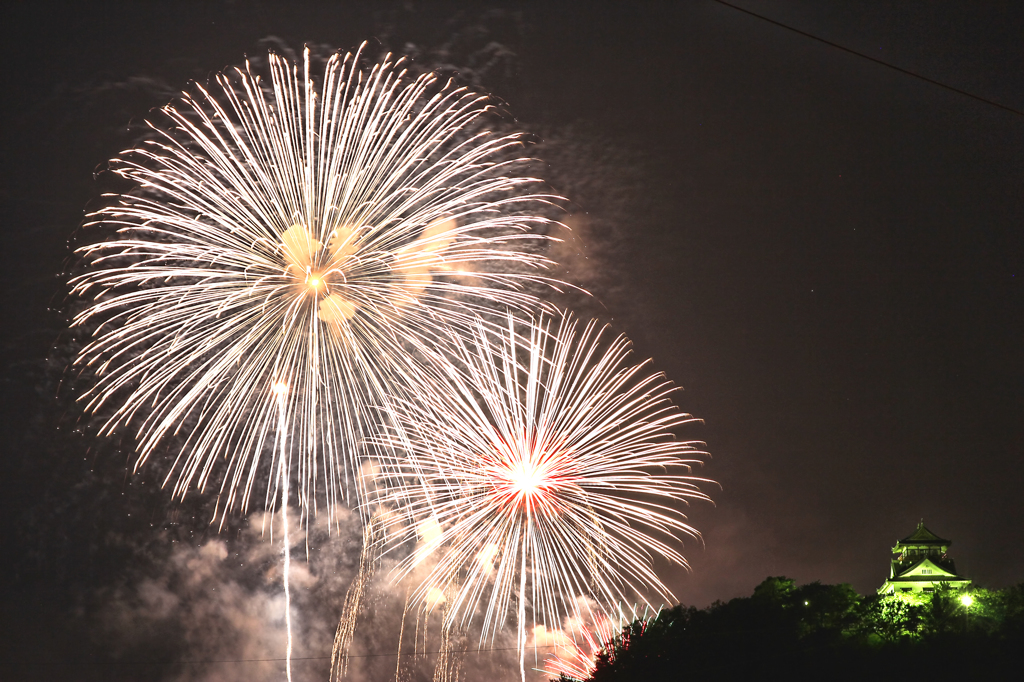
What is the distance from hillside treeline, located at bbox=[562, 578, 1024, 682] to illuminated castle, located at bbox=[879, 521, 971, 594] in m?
10.4

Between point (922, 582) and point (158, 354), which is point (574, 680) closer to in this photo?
point (922, 582)

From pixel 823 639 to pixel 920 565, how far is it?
28.5 m

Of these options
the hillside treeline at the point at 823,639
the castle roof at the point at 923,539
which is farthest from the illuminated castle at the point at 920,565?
the hillside treeline at the point at 823,639

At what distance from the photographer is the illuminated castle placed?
6769 cm

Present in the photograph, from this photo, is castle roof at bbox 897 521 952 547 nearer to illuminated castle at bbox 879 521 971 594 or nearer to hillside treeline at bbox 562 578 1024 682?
illuminated castle at bbox 879 521 971 594

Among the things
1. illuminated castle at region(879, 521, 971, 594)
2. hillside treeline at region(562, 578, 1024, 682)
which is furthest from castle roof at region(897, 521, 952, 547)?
hillside treeline at region(562, 578, 1024, 682)

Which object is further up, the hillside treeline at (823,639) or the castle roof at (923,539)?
the castle roof at (923,539)

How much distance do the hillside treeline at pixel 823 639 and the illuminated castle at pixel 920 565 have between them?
1035cm

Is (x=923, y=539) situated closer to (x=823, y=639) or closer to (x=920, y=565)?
(x=920, y=565)

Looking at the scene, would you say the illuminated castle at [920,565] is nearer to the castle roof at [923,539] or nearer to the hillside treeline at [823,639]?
the castle roof at [923,539]

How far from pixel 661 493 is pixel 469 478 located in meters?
5.23

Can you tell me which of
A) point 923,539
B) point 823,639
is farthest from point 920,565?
point 823,639

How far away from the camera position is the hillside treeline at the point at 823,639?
3756cm

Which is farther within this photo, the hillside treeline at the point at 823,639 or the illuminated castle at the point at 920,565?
the illuminated castle at the point at 920,565
